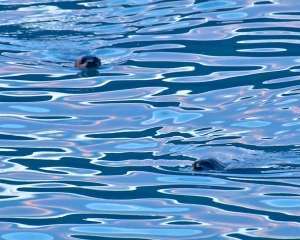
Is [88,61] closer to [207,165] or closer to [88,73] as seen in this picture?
[88,73]

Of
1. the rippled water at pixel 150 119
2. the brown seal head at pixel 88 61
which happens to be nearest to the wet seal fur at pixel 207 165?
the rippled water at pixel 150 119

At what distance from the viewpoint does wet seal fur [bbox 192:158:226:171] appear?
382 inches

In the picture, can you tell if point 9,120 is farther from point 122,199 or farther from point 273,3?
point 273,3

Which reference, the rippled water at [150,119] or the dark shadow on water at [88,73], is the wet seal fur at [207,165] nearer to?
the rippled water at [150,119]

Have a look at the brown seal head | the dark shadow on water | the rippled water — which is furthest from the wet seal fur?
the brown seal head

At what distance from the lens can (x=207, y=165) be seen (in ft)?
31.9

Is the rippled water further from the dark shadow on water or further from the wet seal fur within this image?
the dark shadow on water

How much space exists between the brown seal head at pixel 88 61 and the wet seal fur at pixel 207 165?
4.71 m

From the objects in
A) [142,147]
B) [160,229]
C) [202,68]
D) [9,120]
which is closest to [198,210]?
[160,229]

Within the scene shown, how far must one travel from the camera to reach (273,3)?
17.8 metres

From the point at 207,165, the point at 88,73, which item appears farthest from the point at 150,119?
the point at 88,73

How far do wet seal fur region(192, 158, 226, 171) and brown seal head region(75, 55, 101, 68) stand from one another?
4.71 metres

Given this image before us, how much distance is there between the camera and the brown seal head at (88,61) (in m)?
14.1

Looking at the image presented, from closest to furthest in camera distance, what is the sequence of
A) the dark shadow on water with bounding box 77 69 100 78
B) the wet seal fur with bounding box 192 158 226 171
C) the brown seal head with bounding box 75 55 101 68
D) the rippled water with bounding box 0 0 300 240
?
the rippled water with bounding box 0 0 300 240 → the wet seal fur with bounding box 192 158 226 171 → the dark shadow on water with bounding box 77 69 100 78 → the brown seal head with bounding box 75 55 101 68
